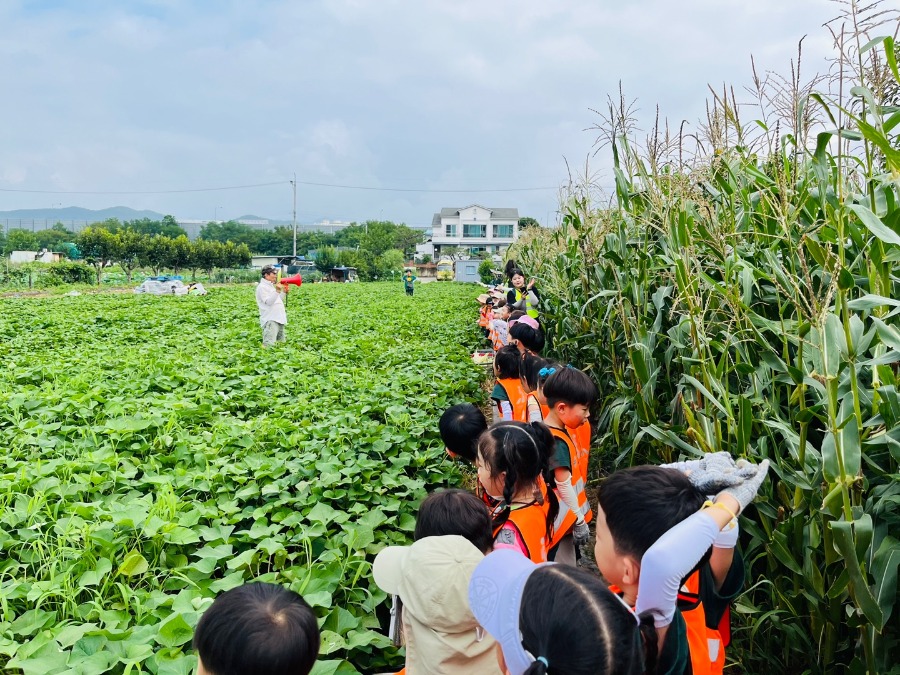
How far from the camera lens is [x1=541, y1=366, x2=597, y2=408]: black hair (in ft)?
8.59

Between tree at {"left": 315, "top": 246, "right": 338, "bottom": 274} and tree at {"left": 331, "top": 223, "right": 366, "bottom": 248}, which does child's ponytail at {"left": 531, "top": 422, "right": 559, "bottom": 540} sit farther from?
tree at {"left": 331, "top": 223, "right": 366, "bottom": 248}

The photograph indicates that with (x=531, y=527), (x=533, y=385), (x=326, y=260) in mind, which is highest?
(x=326, y=260)

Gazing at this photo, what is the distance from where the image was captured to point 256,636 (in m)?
1.29

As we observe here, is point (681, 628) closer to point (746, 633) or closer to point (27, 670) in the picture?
point (746, 633)

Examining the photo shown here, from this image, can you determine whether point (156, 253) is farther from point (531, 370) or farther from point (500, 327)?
point (531, 370)

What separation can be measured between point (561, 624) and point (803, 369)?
1314 mm

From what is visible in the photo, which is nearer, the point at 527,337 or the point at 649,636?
the point at 649,636

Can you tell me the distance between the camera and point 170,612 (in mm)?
2148

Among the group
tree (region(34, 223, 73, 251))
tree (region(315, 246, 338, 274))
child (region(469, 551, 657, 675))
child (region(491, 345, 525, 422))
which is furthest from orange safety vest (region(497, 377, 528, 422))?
tree (region(34, 223, 73, 251))

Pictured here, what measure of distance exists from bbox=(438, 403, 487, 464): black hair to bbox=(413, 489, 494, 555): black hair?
2.87 feet

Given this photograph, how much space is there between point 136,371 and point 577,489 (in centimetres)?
499

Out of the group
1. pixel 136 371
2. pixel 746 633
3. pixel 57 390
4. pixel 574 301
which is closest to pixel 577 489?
pixel 746 633

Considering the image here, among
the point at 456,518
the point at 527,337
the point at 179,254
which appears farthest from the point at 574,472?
the point at 179,254

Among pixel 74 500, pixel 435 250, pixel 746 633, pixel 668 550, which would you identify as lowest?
pixel 746 633
